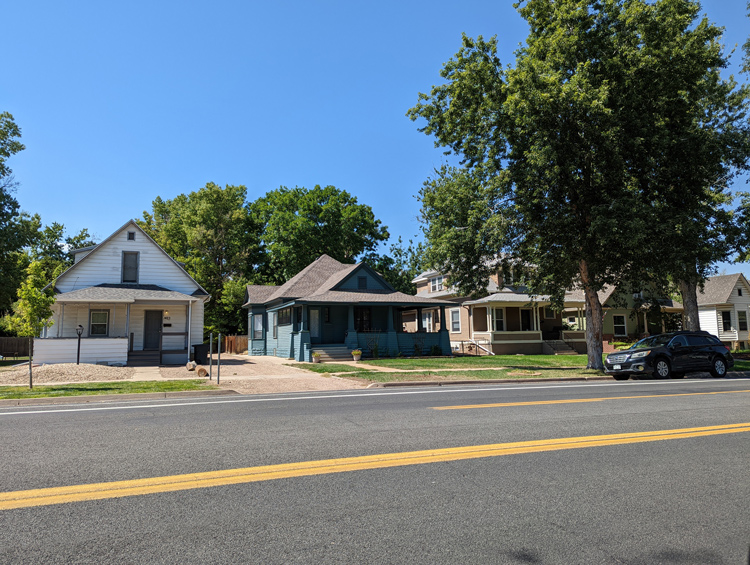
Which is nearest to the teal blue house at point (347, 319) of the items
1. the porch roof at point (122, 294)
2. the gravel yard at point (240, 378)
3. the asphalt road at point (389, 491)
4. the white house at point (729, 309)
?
the porch roof at point (122, 294)

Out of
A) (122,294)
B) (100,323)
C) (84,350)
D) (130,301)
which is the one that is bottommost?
(84,350)

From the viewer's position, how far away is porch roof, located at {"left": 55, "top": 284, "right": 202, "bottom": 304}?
74.6ft

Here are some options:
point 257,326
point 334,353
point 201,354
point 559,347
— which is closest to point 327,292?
point 334,353

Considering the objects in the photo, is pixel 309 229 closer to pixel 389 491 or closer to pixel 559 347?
pixel 559 347

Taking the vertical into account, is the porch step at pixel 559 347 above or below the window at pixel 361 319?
below

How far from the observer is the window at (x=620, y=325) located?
3944cm

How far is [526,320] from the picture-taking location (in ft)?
119

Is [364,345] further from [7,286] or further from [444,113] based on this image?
[7,286]

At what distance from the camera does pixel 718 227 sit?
20.8 m

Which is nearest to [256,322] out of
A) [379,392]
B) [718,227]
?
[379,392]

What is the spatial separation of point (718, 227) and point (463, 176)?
10.7 meters

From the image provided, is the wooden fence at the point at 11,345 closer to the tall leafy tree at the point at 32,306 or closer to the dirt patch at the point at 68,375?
the dirt patch at the point at 68,375

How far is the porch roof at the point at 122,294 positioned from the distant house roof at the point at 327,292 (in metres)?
6.56

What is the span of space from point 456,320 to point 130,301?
920 inches
